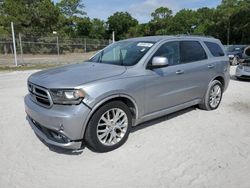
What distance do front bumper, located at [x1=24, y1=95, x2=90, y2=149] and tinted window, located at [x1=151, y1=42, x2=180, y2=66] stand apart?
1.91 metres

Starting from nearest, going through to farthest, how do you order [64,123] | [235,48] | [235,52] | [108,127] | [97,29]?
1. [64,123]
2. [108,127]
3. [235,52]
4. [235,48]
5. [97,29]

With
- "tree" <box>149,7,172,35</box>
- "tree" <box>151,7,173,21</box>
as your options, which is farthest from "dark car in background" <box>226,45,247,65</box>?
"tree" <box>151,7,173,21</box>

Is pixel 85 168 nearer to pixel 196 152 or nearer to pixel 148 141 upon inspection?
pixel 148 141

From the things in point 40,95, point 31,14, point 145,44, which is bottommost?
point 40,95

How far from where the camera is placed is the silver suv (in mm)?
3637

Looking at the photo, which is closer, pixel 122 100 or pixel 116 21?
pixel 122 100

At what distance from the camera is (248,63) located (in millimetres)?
10594

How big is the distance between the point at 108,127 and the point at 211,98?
10.3 feet

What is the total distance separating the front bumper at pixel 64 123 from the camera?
356 centimetres

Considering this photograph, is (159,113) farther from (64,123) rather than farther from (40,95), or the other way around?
(40,95)

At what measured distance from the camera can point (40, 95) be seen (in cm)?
394

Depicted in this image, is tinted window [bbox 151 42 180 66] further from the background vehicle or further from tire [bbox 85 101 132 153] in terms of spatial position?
the background vehicle

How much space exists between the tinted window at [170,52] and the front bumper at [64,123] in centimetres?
191

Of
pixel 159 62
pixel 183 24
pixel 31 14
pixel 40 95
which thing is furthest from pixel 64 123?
pixel 183 24
